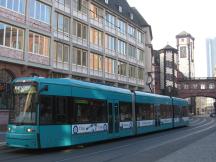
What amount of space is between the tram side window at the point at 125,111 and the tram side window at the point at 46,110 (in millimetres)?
7173

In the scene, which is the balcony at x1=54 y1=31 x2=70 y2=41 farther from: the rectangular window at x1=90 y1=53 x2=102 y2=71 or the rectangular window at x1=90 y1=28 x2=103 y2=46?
the rectangular window at x1=90 y1=53 x2=102 y2=71

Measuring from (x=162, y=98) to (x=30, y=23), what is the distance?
1379cm

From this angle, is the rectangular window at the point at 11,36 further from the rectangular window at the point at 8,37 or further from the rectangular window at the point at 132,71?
the rectangular window at the point at 132,71

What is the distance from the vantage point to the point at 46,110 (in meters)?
16.9

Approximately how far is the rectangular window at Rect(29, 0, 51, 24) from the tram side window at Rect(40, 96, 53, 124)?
21.6m

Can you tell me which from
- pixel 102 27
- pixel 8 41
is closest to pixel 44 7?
pixel 8 41

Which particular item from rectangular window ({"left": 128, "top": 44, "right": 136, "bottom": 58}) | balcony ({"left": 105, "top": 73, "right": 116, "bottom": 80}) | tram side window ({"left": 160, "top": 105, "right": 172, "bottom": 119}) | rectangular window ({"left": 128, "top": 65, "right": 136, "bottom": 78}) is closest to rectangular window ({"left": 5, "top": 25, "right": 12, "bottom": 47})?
tram side window ({"left": 160, "top": 105, "right": 172, "bottom": 119})

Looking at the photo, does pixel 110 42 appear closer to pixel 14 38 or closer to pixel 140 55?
pixel 140 55

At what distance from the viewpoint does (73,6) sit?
46.2 m

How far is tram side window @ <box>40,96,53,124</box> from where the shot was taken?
16.7 m

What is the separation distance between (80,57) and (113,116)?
25682mm

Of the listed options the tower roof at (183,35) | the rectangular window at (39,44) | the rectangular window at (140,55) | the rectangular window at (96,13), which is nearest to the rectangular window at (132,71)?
the rectangular window at (140,55)

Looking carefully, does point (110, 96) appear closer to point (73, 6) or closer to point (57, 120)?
point (57, 120)

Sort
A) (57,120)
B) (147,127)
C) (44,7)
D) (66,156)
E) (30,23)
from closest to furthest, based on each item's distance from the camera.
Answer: (66,156) → (57,120) → (147,127) → (30,23) → (44,7)
